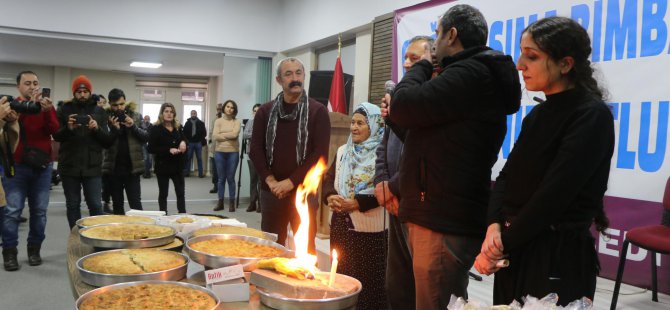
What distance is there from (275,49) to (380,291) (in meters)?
5.83

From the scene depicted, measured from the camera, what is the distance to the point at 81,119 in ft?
12.7

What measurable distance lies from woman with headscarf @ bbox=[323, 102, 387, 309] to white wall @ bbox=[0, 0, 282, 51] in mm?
5196

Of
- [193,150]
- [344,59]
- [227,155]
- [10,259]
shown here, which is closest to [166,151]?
[227,155]

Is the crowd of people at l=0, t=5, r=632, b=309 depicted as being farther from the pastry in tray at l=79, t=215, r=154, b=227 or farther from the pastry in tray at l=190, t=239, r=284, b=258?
the pastry in tray at l=79, t=215, r=154, b=227

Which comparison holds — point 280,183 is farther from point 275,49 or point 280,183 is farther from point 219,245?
point 275,49

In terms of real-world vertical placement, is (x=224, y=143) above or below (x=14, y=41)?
below

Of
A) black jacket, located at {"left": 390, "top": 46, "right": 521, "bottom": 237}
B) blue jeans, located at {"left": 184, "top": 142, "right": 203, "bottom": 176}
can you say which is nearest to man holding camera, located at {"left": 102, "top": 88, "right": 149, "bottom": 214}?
black jacket, located at {"left": 390, "top": 46, "right": 521, "bottom": 237}

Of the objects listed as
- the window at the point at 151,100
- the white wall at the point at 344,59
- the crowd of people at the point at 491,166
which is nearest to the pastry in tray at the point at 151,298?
the crowd of people at the point at 491,166

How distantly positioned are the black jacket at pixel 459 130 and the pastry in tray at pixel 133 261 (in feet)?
2.63

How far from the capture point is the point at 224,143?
6633 mm

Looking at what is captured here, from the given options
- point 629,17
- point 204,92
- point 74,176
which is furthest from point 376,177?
point 204,92

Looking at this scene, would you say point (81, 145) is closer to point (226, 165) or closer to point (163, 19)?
point (226, 165)

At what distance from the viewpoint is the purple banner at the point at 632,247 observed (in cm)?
285

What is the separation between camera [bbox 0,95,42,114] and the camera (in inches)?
129
